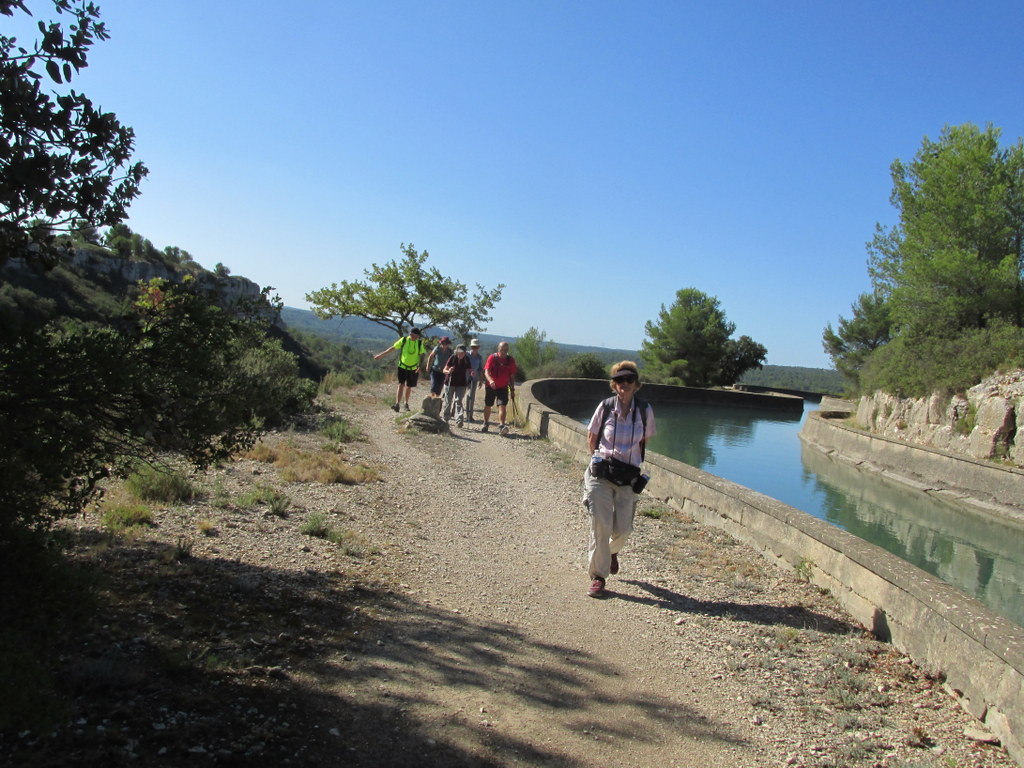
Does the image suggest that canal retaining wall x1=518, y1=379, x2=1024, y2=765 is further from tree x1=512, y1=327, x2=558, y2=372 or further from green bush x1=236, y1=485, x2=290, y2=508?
tree x1=512, y1=327, x2=558, y2=372

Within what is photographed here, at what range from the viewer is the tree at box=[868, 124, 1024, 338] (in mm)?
23969

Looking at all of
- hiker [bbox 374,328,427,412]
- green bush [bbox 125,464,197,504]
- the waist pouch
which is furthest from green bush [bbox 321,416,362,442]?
the waist pouch

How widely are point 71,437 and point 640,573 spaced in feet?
15.3

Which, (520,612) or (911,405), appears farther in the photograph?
(911,405)

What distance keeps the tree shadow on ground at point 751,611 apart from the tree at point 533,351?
3238 centimetres

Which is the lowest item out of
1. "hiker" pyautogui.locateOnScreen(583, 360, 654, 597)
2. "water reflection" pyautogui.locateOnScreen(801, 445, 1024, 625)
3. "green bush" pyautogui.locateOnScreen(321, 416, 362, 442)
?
"water reflection" pyautogui.locateOnScreen(801, 445, 1024, 625)

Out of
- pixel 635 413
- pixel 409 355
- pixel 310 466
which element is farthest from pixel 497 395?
pixel 635 413

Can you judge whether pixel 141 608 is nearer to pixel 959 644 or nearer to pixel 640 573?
pixel 640 573

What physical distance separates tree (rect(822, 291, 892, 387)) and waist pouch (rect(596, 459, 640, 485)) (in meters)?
43.5

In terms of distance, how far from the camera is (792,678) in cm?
455

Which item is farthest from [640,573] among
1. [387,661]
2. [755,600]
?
[387,661]

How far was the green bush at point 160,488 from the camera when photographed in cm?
655

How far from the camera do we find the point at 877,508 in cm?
1738

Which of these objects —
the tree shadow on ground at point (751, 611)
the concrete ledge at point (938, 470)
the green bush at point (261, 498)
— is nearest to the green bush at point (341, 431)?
the green bush at point (261, 498)
